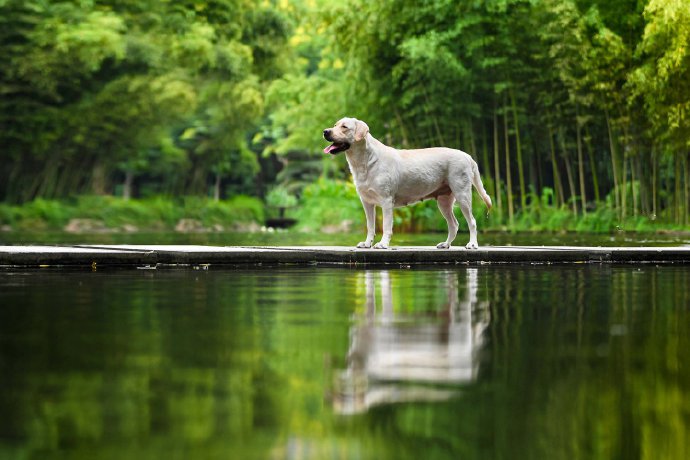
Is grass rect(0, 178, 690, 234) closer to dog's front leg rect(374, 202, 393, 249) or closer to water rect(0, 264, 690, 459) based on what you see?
dog's front leg rect(374, 202, 393, 249)

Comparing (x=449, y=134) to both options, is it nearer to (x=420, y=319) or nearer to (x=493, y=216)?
(x=493, y=216)

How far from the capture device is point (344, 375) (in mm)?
4617

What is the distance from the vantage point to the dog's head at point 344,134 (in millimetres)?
12641

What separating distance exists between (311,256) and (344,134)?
1223 mm

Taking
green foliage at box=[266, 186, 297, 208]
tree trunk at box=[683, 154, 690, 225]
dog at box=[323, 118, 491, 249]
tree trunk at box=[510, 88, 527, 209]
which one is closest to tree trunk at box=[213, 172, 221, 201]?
green foliage at box=[266, 186, 297, 208]

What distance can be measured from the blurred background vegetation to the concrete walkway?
9.81 meters

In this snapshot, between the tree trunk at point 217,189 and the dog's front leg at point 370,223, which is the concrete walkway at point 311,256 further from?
the tree trunk at point 217,189

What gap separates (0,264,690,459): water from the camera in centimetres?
349

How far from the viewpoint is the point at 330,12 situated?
28.0 meters

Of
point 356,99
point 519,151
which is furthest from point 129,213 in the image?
point 519,151

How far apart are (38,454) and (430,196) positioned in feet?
34.8

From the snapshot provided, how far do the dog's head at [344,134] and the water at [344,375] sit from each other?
4231 millimetres

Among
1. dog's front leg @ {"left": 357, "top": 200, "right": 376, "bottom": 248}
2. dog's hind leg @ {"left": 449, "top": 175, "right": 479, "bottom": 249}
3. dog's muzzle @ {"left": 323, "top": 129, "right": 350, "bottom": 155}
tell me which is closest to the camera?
dog's muzzle @ {"left": 323, "top": 129, "right": 350, "bottom": 155}

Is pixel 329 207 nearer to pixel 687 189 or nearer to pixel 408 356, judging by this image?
pixel 687 189
